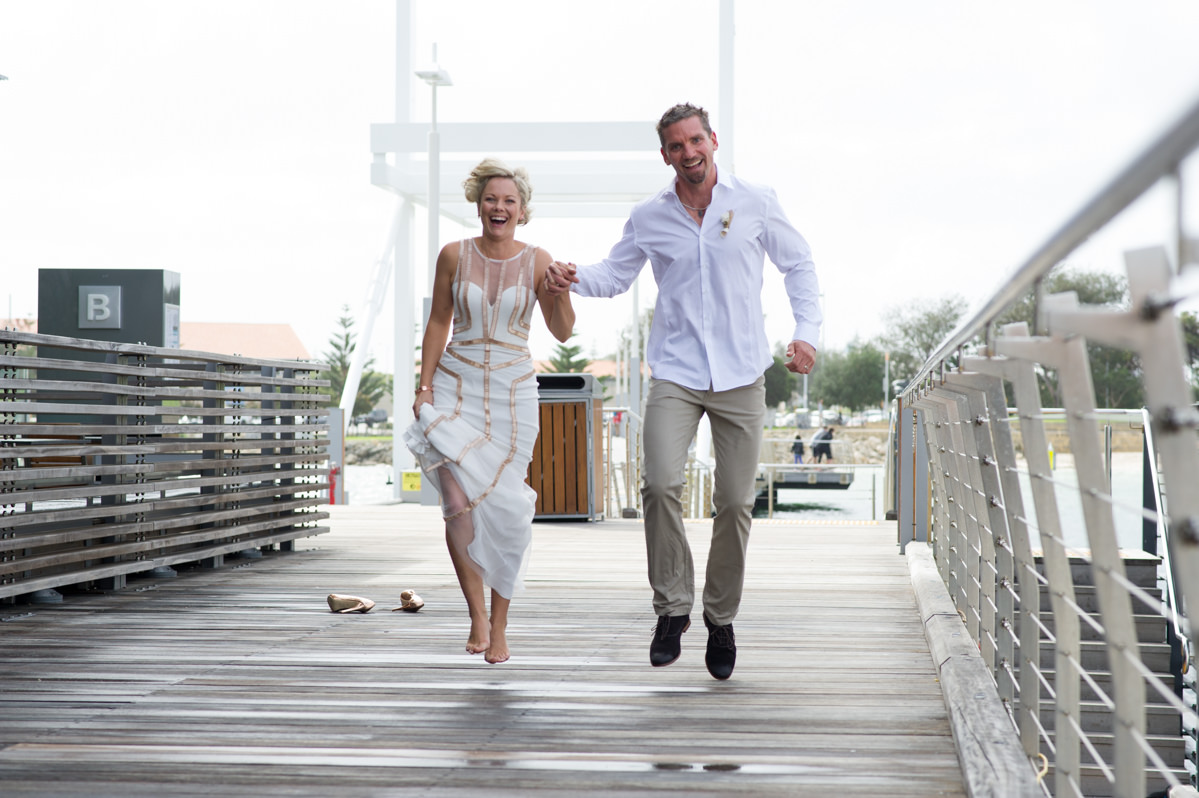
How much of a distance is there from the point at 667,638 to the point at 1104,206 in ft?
8.20

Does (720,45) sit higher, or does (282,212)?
(282,212)

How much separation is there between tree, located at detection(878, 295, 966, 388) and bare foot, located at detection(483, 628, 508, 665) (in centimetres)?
7034

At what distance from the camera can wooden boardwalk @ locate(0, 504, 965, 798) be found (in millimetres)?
2895

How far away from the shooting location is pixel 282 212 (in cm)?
9194

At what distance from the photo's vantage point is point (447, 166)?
18562 millimetres

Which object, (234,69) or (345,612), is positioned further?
(234,69)

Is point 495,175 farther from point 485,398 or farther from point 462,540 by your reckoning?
point 462,540

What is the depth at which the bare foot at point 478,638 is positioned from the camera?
4.26m

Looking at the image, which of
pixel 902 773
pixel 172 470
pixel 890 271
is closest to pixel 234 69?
pixel 890 271

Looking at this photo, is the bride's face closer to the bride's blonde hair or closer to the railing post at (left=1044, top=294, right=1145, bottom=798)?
the bride's blonde hair

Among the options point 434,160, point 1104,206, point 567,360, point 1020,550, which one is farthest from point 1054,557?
point 567,360

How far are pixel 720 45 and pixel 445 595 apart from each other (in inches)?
516

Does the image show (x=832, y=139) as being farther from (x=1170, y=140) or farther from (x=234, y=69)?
(x=1170, y=140)

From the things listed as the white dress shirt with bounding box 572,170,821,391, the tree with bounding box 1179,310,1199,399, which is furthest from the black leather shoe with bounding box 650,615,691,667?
the tree with bounding box 1179,310,1199,399
